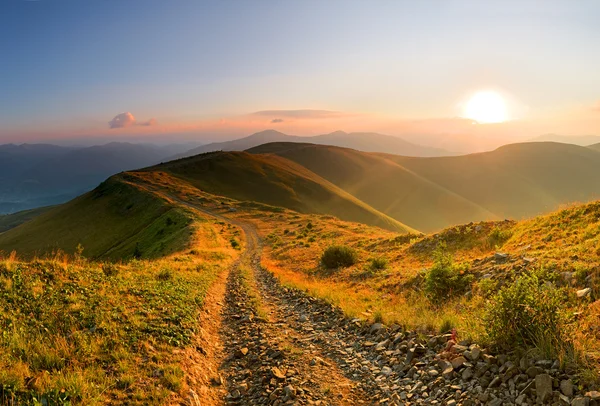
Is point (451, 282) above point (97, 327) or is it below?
below

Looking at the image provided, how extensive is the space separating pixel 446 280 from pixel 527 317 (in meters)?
6.58

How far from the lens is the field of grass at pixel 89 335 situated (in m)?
5.71

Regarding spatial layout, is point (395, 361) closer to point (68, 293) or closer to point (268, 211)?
point (68, 293)

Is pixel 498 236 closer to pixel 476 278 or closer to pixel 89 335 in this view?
pixel 476 278

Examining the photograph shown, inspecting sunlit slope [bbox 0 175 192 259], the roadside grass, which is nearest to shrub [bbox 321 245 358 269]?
the roadside grass

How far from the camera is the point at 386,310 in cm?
1173

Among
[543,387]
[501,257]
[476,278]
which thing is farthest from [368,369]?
[501,257]

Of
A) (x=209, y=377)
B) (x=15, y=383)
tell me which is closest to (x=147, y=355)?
(x=209, y=377)

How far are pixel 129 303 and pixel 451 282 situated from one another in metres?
12.7

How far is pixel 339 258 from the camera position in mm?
24250

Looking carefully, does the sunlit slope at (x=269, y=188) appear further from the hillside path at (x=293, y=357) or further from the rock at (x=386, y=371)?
the rock at (x=386, y=371)

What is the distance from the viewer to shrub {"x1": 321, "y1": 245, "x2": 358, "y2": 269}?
2392 centimetres

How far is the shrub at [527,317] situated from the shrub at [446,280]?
5512mm

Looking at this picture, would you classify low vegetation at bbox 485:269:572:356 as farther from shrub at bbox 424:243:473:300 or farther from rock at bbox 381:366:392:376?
shrub at bbox 424:243:473:300
